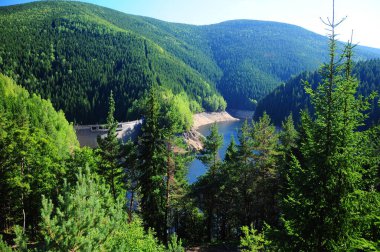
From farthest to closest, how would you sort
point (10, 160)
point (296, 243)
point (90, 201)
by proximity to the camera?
1. point (10, 160)
2. point (90, 201)
3. point (296, 243)

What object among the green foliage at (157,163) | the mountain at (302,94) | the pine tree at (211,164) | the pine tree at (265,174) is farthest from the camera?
the mountain at (302,94)

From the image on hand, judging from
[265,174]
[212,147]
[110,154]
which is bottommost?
[265,174]

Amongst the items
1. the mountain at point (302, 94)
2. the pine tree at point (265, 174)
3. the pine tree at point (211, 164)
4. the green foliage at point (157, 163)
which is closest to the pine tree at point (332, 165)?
the green foliage at point (157, 163)

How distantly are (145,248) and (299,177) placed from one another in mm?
9202

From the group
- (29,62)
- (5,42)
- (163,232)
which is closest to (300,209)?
(163,232)

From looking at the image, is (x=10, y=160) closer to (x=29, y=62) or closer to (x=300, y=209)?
(x=300, y=209)

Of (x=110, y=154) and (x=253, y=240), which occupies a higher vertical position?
(x=110, y=154)

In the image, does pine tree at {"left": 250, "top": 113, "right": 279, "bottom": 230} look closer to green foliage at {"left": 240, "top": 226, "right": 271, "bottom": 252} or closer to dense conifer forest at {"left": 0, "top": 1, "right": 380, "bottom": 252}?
dense conifer forest at {"left": 0, "top": 1, "right": 380, "bottom": 252}

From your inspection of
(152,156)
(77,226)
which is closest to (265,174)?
(152,156)

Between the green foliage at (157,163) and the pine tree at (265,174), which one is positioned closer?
the green foliage at (157,163)

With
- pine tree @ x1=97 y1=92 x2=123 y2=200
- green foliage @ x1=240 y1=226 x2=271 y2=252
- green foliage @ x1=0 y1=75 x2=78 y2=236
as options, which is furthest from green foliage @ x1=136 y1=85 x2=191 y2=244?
green foliage @ x1=240 y1=226 x2=271 y2=252

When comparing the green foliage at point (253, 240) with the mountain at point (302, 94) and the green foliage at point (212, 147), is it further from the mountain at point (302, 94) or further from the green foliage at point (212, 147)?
the mountain at point (302, 94)

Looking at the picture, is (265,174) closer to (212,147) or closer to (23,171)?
(212,147)

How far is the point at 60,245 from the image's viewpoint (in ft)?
44.3
